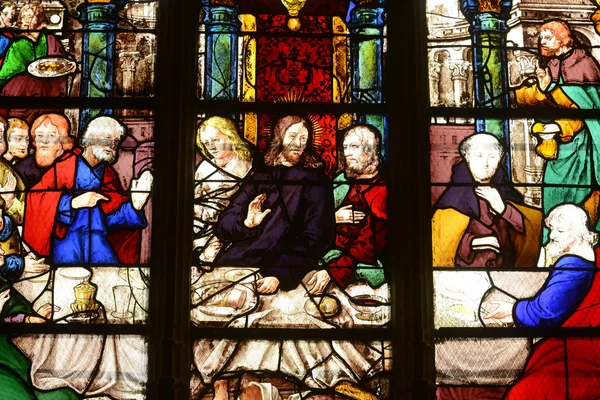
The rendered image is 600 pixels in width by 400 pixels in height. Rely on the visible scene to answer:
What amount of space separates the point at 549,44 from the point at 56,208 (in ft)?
10.8

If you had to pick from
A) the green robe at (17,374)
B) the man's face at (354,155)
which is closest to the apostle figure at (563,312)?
the man's face at (354,155)

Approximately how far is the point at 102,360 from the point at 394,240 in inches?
74.3

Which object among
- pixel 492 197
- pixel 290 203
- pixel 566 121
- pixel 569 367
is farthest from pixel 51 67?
pixel 569 367

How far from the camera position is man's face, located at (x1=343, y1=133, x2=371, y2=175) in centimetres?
812

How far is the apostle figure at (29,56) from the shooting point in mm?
8266

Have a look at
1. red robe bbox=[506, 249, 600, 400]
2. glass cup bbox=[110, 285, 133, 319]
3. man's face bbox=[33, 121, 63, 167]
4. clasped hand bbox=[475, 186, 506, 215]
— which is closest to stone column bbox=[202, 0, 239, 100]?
man's face bbox=[33, 121, 63, 167]

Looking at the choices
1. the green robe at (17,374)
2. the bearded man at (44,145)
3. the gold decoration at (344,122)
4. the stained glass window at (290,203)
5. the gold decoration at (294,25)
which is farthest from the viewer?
the gold decoration at (294,25)

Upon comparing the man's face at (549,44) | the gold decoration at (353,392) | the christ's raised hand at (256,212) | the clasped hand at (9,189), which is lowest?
the gold decoration at (353,392)

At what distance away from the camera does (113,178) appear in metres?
8.05

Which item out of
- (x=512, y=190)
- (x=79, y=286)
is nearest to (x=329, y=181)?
(x=512, y=190)

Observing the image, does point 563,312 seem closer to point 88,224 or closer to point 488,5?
point 488,5

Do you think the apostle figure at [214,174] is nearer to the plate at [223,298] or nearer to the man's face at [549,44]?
the plate at [223,298]

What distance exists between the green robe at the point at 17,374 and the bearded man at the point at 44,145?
79cm

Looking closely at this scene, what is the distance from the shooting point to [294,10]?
851 centimetres
